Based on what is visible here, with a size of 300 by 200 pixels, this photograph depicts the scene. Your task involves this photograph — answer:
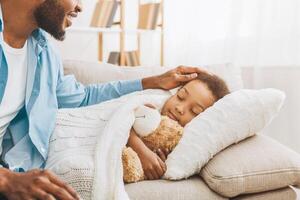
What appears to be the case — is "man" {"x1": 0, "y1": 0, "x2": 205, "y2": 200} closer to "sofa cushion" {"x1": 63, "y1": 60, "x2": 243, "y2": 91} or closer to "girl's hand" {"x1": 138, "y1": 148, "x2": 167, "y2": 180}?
"sofa cushion" {"x1": 63, "y1": 60, "x2": 243, "y2": 91}

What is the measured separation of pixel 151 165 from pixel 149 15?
6.75 ft

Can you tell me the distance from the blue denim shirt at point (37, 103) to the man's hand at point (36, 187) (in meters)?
0.31

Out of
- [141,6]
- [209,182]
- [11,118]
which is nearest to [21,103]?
[11,118]

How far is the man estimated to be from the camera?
1499mm

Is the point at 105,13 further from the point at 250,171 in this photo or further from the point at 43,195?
the point at 43,195

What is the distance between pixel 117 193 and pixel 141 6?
95.8 inches

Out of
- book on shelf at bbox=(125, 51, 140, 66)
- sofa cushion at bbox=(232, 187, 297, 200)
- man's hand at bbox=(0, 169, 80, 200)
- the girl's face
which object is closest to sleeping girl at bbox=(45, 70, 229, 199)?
the girl's face

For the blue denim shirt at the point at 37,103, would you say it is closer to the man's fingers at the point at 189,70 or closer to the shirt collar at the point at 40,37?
the shirt collar at the point at 40,37

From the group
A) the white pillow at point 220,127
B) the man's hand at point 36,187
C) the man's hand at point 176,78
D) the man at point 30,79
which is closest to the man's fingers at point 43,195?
the man's hand at point 36,187

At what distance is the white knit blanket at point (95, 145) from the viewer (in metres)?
1.26

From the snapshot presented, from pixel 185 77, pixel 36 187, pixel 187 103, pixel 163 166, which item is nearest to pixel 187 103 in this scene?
pixel 187 103

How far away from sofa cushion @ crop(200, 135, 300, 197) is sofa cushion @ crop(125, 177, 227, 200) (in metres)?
0.03

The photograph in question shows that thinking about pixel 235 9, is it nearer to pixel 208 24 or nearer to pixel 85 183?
pixel 208 24

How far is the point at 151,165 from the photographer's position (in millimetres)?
1479
